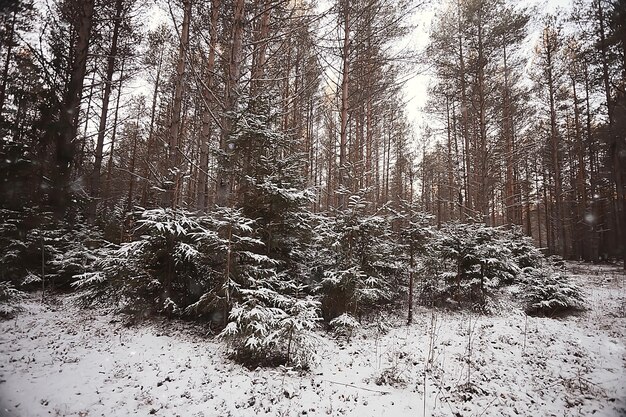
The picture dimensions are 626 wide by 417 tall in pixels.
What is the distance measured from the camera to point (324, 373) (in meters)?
5.16

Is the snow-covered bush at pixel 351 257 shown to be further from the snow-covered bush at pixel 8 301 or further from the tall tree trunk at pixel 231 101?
the snow-covered bush at pixel 8 301

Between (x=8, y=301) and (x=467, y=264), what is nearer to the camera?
(x=8, y=301)

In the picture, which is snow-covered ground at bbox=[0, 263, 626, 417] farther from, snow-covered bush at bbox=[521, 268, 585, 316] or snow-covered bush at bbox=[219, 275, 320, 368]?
snow-covered bush at bbox=[521, 268, 585, 316]

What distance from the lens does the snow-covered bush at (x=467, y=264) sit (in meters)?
8.56

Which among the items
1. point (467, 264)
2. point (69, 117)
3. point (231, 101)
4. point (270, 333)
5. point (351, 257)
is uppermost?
point (69, 117)

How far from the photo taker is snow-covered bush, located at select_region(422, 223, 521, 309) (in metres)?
8.56

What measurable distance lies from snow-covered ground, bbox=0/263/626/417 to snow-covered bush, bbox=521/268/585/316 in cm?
95

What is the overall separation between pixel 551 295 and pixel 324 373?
725 cm

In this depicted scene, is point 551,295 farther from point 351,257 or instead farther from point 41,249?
point 41,249

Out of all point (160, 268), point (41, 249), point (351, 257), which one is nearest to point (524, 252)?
point (351, 257)

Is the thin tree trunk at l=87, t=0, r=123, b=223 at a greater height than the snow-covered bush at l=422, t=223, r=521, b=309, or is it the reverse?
the thin tree trunk at l=87, t=0, r=123, b=223

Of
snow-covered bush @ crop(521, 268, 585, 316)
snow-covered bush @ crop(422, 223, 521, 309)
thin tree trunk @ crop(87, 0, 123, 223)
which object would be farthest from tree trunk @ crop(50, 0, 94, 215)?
snow-covered bush @ crop(521, 268, 585, 316)

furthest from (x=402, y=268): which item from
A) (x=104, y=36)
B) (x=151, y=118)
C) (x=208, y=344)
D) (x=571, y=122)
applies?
(x=571, y=122)

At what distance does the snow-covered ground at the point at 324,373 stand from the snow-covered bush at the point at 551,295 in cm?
95
